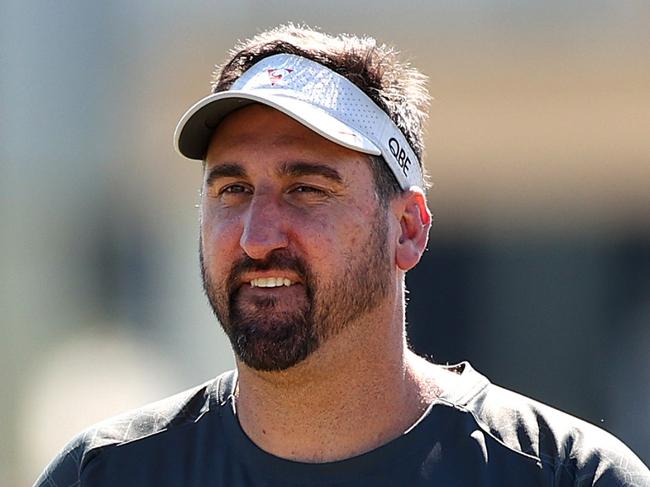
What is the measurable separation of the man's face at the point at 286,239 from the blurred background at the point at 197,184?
5.39 meters

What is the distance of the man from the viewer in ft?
8.33

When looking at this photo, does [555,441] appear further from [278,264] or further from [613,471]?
[278,264]

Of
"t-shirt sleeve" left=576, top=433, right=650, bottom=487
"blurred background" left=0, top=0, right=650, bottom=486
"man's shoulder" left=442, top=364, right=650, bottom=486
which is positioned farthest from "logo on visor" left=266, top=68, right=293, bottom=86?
"blurred background" left=0, top=0, right=650, bottom=486

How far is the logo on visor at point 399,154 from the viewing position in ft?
9.07

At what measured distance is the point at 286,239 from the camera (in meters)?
2.56

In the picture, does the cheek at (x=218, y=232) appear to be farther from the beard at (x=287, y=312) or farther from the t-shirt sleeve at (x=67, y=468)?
the t-shirt sleeve at (x=67, y=468)

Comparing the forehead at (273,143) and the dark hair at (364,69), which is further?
the dark hair at (364,69)

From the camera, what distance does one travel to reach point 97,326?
8.37 m

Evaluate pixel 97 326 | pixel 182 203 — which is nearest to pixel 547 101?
pixel 182 203

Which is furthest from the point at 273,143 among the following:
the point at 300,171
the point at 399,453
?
the point at 399,453

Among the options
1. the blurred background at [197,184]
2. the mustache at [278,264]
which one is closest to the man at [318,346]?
the mustache at [278,264]

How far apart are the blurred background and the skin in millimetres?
5358

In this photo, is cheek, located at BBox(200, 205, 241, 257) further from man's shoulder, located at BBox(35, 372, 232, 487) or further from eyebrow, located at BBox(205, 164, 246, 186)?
man's shoulder, located at BBox(35, 372, 232, 487)

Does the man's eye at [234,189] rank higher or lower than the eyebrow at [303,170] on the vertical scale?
lower
